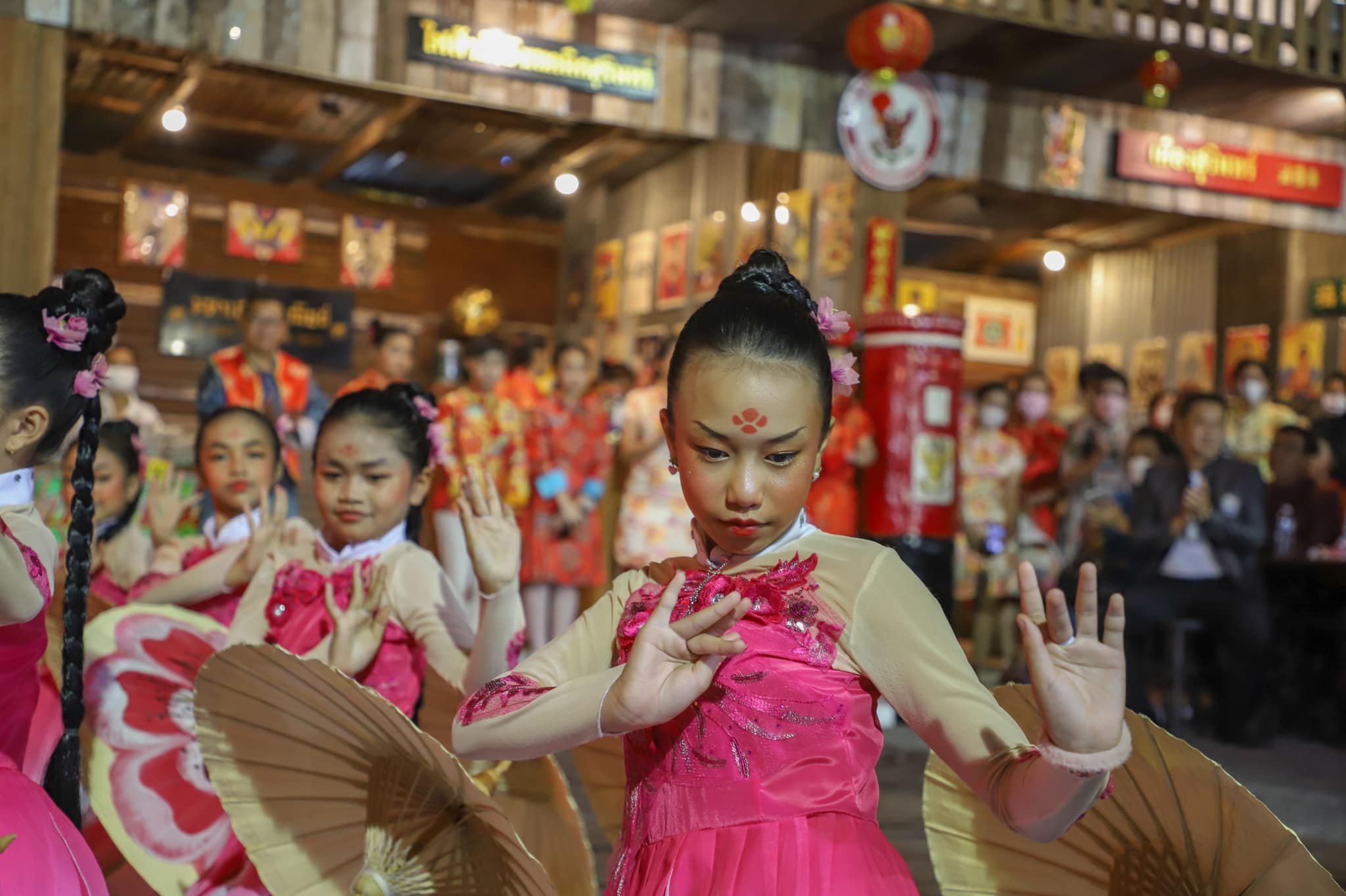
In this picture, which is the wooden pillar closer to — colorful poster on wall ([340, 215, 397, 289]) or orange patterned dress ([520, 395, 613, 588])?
orange patterned dress ([520, 395, 613, 588])

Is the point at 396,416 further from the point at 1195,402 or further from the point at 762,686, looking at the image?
the point at 1195,402

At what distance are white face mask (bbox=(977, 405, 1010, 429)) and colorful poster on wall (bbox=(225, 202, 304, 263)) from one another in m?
5.94

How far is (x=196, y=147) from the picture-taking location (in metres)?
10.5

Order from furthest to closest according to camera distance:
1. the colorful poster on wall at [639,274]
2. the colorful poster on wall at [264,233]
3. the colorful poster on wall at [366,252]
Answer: the colorful poster on wall at [366,252] → the colorful poster on wall at [264,233] → the colorful poster on wall at [639,274]

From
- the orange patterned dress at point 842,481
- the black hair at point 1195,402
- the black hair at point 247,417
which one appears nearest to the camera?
the black hair at point 247,417

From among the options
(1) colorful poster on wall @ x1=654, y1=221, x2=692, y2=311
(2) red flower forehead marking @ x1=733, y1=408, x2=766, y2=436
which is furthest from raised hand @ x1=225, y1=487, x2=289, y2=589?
(1) colorful poster on wall @ x1=654, y1=221, x2=692, y2=311

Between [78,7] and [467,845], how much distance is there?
5581 millimetres

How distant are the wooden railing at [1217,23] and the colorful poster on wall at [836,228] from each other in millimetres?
1258

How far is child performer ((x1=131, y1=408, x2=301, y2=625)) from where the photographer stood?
3105 mm

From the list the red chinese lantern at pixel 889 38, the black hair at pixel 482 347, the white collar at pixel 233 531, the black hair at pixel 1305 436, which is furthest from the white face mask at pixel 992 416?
the white collar at pixel 233 531

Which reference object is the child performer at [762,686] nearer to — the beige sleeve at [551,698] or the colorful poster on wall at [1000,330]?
the beige sleeve at [551,698]

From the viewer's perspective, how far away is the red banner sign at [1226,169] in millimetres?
8984

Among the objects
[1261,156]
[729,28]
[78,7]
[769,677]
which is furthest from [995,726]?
[1261,156]

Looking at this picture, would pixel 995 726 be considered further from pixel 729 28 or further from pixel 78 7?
pixel 729 28
